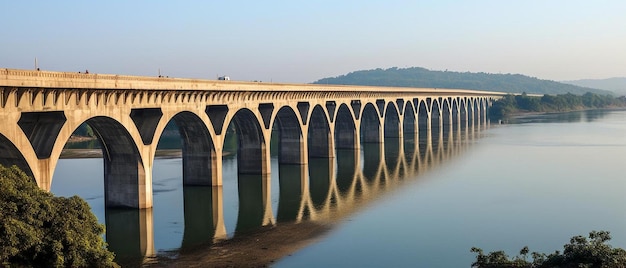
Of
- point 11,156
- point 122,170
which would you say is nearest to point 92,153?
point 122,170

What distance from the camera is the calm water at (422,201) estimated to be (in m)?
38.7

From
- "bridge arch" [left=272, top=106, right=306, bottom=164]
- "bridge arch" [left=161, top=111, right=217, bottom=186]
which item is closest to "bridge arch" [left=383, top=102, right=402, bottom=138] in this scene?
"bridge arch" [left=272, top=106, right=306, bottom=164]

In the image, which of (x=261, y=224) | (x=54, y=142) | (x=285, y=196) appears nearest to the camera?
(x=54, y=142)

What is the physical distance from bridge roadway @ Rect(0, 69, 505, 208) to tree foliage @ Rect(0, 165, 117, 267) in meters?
7.86

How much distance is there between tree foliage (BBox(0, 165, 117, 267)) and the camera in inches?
968

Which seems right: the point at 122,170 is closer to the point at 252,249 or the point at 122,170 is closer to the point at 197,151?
the point at 197,151

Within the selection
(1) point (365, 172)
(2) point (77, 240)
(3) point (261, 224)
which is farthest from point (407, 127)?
(2) point (77, 240)

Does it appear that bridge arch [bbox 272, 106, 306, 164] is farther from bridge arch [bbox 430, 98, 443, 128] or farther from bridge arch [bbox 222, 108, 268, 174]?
bridge arch [bbox 430, 98, 443, 128]

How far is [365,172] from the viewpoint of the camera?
73812mm

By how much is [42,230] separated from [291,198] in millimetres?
31916

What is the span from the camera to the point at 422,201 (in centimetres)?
5384

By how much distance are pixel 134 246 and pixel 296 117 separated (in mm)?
36678

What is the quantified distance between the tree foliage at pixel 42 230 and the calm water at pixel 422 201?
34.4ft

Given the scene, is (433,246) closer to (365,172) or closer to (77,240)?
(77,240)
